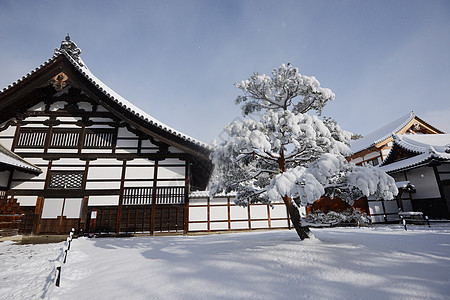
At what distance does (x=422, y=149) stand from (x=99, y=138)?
62.1 feet

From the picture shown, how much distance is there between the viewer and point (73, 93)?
1117 cm

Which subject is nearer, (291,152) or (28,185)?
(291,152)

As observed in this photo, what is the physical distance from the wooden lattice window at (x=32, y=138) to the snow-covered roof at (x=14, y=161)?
2.31ft

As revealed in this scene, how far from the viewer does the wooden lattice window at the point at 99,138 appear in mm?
10523

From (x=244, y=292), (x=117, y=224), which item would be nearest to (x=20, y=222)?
(x=117, y=224)

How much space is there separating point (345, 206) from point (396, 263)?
13.0 metres

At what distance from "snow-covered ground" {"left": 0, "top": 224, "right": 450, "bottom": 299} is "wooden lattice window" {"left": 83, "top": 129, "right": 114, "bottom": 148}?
6.16 metres

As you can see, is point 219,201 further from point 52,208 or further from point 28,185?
point 28,185

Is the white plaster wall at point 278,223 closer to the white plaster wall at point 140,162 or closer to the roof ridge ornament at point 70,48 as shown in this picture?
the white plaster wall at point 140,162

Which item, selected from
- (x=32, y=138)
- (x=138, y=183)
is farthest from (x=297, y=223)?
(x=32, y=138)

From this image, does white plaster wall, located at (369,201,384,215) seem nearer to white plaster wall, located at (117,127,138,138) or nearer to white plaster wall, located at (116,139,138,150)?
white plaster wall, located at (116,139,138,150)

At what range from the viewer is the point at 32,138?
10.3m

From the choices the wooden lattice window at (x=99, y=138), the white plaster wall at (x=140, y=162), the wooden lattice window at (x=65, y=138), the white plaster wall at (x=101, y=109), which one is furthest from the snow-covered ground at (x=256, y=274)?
the white plaster wall at (x=101, y=109)

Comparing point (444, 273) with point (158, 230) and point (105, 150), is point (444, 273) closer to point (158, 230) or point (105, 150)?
point (158, 230)
